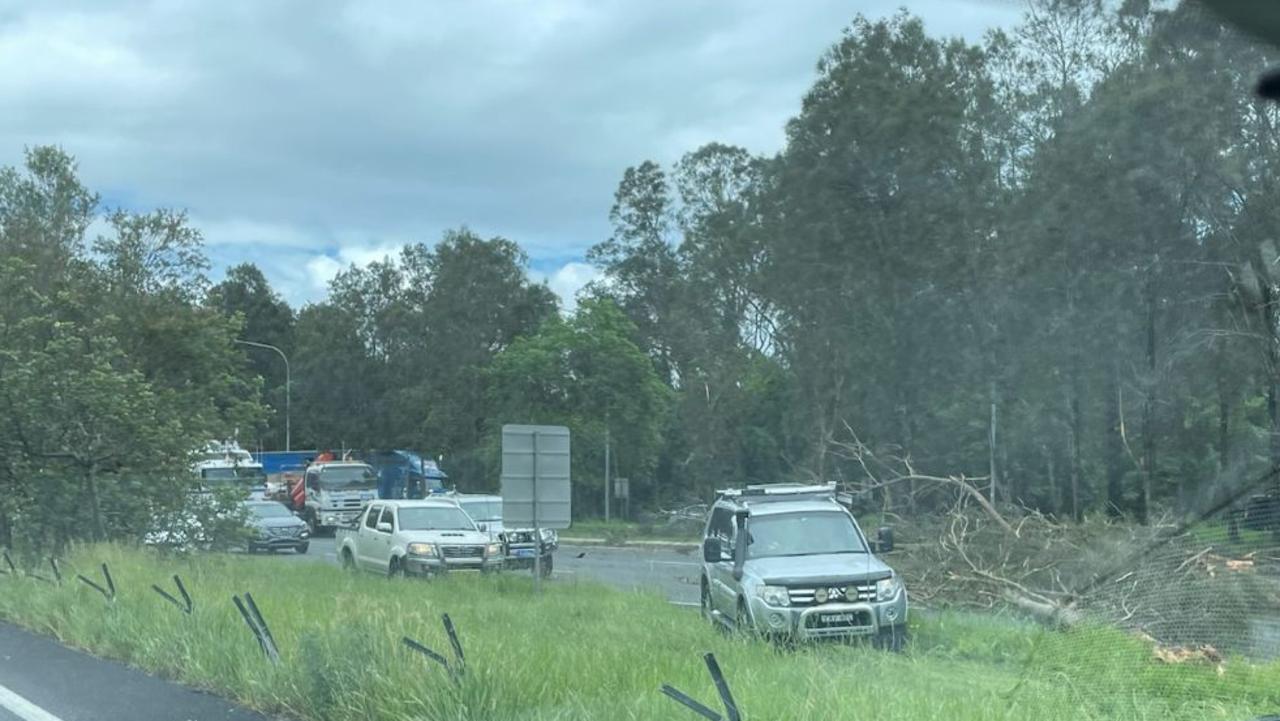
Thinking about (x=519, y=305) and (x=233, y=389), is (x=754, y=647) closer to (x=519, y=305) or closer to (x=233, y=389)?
(x=233, y=389)

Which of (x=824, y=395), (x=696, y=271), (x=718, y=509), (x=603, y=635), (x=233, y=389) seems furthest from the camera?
(x=696, y=271)

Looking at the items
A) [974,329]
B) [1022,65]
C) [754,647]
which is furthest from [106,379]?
[1022,65]

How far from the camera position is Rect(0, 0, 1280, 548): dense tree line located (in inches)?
1022

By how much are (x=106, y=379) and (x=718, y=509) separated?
1130 centimetres

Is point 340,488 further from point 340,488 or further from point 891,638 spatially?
point 891,638

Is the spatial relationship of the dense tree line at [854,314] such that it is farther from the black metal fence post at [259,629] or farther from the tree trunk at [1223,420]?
the black metal fence post at [259,629]

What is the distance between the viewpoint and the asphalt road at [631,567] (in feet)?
81.4

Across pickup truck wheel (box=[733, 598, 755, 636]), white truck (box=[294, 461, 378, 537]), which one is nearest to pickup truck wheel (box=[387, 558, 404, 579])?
pickup truck wheel (box=[733, 598, 755, 636])

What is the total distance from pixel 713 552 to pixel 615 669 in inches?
271

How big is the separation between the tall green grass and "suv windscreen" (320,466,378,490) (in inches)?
1223

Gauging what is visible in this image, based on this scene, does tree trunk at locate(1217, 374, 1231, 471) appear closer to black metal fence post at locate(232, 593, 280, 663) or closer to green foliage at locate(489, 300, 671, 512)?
black metal fence post at locate(232, 593, 280, 663)

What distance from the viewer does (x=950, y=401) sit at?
35.0m

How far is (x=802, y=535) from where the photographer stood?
17.0m

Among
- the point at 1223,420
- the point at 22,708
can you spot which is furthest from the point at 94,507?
the point at 1223,420
